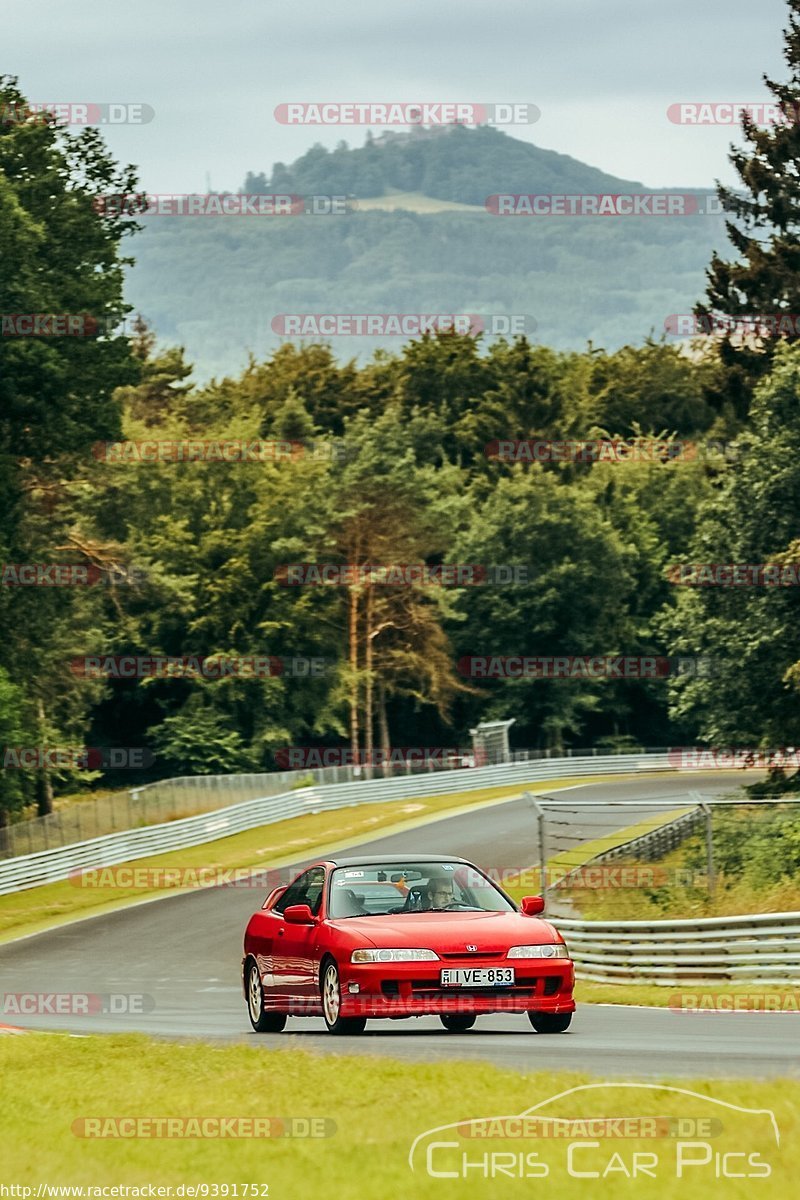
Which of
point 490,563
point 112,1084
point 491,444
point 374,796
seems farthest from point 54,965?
point 491,444

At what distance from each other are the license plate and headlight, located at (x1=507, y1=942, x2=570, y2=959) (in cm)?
12

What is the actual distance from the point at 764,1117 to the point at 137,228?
42.8m

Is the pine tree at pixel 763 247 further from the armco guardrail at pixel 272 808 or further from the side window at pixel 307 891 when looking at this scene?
the side window at pixel 307 891

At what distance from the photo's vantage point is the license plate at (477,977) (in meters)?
14.0

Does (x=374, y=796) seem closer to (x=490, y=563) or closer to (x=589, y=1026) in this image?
(x=490, y=563)

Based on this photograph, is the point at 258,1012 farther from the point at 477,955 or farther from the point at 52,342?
the point at 52,342

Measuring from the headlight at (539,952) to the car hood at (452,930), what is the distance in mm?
38

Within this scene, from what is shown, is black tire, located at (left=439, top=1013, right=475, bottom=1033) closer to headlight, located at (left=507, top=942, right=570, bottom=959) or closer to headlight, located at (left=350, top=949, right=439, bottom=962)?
headlight, located at (left=507, top=942, right=570, bottom=959)

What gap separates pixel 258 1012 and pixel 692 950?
7.29 meters

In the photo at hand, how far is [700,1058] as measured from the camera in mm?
11664

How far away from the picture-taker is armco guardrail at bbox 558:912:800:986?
65.0 feet

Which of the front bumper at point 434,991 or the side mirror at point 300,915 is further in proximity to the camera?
the side mirror at point 300,915

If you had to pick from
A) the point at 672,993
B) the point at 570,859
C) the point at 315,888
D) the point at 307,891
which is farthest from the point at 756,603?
the point at 315,888

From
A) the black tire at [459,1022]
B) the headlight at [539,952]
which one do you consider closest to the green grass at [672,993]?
the black tire at [459,1022]
